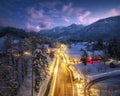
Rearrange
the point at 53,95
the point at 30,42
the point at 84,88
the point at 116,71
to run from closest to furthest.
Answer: the point at 53,95 → the point at 84,88 → the point at 30,42 → the point at 116,71

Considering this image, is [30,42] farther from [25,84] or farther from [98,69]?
[98,69]

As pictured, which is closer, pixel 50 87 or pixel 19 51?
pixel 50 87

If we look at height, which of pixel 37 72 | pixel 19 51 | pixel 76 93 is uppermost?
pixel 19 51

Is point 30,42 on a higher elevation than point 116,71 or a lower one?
higher

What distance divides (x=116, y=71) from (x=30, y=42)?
35002 mm

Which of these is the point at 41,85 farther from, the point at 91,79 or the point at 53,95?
the point at 91,79

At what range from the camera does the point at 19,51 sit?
73.8 m

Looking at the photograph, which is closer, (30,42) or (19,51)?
(19,51)

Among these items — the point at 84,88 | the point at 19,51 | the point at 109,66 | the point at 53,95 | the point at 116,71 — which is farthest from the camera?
the point at 109,66

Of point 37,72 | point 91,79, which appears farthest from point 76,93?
point 91,79

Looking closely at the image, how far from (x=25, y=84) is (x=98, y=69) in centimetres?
3945

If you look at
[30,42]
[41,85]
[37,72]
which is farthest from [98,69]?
[37,72]

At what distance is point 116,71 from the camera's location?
3723 inches

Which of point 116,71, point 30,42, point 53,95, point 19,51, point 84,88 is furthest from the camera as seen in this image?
point 116,71
